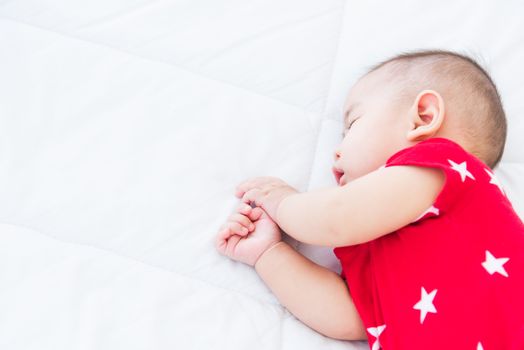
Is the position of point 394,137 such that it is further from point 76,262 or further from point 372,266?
point 76,262

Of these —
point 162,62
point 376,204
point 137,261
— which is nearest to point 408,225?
point 376,204

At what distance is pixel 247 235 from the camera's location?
0.98m

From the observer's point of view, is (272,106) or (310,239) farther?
(272,106)

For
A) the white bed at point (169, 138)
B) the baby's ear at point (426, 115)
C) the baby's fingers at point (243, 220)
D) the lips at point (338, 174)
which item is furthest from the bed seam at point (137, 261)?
the baby's ear at point (426, 115)

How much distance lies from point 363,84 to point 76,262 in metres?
0.60

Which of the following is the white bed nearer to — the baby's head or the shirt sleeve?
the baby's head

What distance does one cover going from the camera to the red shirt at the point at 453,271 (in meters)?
0.81

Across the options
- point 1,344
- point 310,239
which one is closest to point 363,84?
point 310,239

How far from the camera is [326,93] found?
1150 mm

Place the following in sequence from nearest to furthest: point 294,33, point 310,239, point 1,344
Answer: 1. point 1,344
2. point 310,239
3. point 294,33

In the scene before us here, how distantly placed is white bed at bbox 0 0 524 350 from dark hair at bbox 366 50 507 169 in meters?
0.16

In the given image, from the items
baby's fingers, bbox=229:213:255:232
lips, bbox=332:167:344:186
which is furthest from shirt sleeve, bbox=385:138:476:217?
baby's fingers, bbox=229:213:255:232

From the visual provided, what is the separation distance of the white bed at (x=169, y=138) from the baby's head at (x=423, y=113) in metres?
0.11

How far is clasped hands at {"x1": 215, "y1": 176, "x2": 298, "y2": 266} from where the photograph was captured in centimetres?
95
